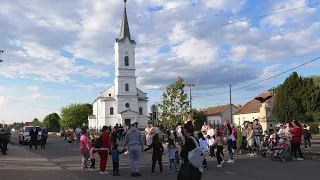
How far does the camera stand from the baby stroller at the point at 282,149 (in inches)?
580

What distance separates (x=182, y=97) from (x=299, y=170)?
21171 millimetres

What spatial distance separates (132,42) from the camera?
74.1 meters

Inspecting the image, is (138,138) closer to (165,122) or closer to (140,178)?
(140,178)

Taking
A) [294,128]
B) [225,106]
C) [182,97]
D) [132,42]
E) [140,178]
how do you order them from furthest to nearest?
1. [225,106]
2. [132,42]
3. [182,97]
4. [294,128]
5. [140,178]

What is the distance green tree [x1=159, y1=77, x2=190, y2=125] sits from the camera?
3269 centimetres

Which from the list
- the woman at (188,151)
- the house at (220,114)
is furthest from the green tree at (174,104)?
the house at (220,114)

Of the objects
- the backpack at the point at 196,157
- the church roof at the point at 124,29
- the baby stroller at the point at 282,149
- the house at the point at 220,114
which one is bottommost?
the baby stroller at the point at 282,149

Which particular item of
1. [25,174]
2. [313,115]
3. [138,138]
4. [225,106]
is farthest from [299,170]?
[225,106]

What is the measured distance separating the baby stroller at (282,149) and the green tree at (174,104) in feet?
58.4

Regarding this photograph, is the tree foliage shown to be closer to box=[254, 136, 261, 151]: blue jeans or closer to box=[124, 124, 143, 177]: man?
box=[254, 136, 261, 151]: blue jeans

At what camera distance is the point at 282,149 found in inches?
580

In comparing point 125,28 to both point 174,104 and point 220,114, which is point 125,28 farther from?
point 174,104

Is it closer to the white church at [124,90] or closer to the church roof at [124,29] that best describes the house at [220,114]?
the white church at [124,90]

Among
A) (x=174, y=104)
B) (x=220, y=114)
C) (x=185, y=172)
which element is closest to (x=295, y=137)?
(x=185, y=172)
